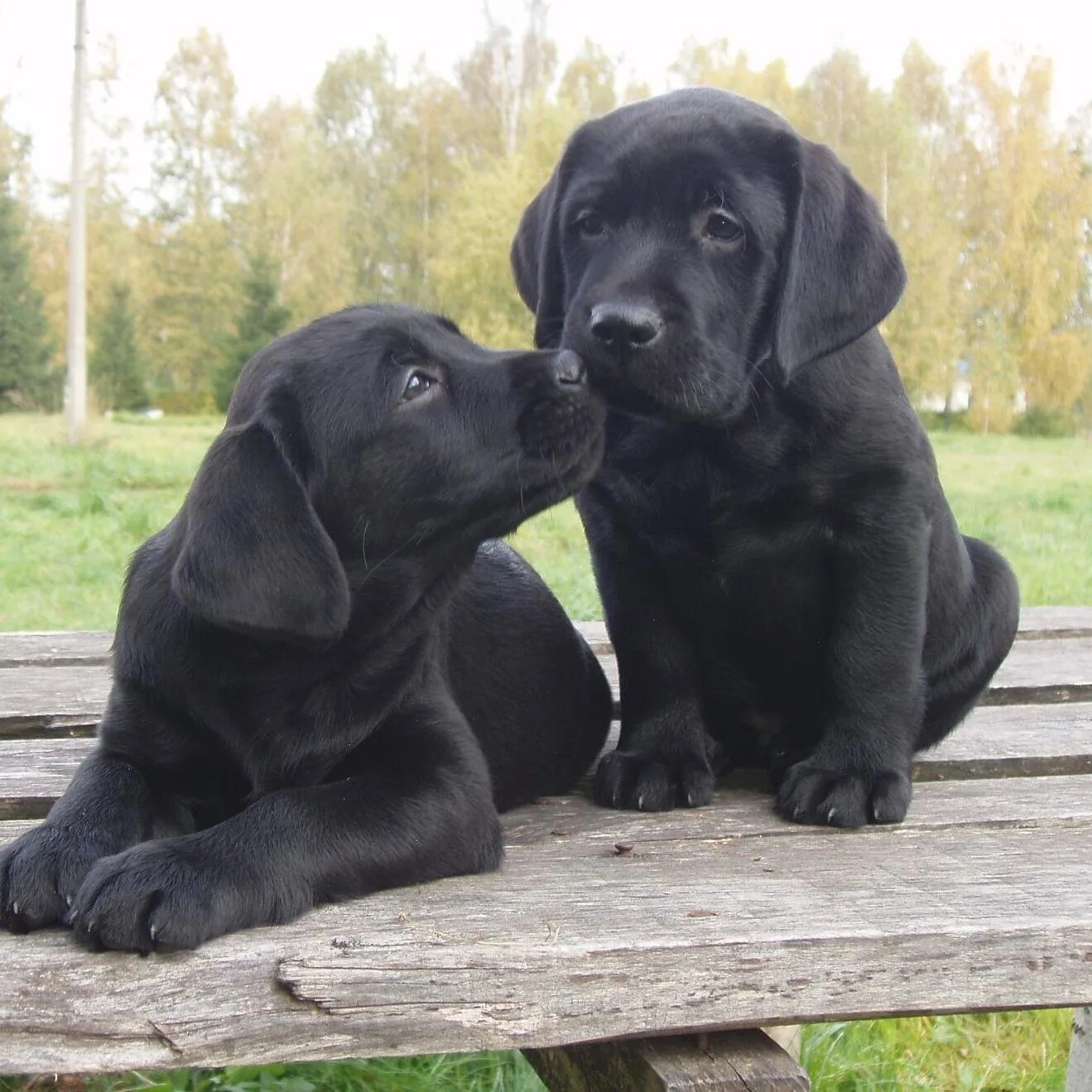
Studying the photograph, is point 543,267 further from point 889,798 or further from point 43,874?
point 43,874

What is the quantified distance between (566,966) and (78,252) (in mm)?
15598

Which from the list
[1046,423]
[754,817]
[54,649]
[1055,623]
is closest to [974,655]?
[754,817]

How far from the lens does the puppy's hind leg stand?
2.76 meters

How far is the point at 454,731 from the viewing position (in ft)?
7.14

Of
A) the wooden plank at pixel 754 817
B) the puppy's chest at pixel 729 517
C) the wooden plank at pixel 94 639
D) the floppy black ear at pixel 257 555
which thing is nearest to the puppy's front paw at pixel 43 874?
the floppy black ear at pixel 257 555

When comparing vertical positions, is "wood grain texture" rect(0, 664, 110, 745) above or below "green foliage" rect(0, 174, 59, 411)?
below

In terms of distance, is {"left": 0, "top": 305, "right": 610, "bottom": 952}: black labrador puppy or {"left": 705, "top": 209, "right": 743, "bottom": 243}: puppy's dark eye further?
{"left": 705, "top": 209, "right": 743, "bottom": 243}: puppy's dark eye

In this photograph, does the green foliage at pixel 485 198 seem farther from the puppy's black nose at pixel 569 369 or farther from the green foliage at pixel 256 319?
the puppy's black nose at pixel 569 369

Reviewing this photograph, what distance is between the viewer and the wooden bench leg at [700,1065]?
5.28 feet

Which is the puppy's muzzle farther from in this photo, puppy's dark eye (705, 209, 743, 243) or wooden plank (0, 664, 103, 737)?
wooden plank (0, 664, 103, 737)

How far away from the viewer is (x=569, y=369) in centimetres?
231

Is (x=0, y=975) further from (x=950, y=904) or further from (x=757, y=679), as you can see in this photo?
(x=757, y=679)

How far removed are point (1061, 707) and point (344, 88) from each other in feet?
128

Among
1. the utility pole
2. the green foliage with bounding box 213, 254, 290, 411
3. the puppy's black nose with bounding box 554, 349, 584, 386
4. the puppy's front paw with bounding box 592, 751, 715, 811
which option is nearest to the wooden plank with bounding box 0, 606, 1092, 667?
the puppy's front paw with bounding box 592, 751, 715, 811
